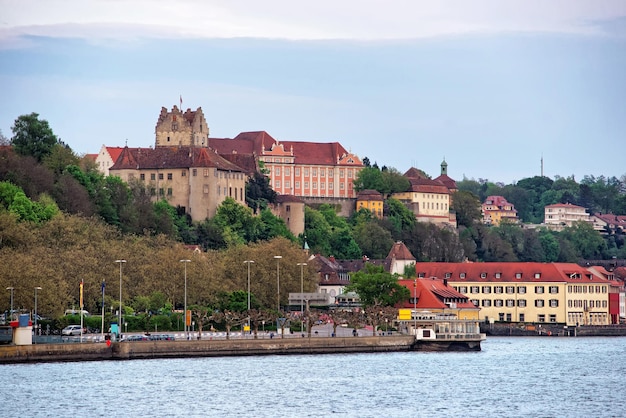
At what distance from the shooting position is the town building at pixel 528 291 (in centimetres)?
16662

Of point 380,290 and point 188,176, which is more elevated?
point 188,176

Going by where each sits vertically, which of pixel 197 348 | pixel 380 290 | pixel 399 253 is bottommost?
pixel 197 348

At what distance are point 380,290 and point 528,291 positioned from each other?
3378 cm

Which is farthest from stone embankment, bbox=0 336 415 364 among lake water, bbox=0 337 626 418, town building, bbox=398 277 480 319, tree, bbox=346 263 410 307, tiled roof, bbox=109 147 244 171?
tiled roof, bbox=109 147 244 171

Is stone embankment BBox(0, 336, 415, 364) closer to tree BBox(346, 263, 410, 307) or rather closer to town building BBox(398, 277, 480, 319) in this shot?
town building BBox(398, 277, 480, 319)

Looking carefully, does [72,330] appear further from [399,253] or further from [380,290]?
[399,253]

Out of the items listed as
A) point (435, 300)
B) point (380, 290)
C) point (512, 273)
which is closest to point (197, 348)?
point (380, 290)

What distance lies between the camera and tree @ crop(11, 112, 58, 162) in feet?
568

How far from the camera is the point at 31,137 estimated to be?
570 ft

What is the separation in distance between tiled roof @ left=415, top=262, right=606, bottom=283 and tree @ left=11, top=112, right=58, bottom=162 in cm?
4108

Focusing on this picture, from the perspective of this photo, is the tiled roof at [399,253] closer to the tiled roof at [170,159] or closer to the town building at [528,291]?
the town building at [528,291]

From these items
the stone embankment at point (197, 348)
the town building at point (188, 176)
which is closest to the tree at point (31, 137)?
the town building at point (188, 176)

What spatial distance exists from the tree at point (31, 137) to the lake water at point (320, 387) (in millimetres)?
65890

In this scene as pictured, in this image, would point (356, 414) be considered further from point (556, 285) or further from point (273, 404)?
point (556, 285)
